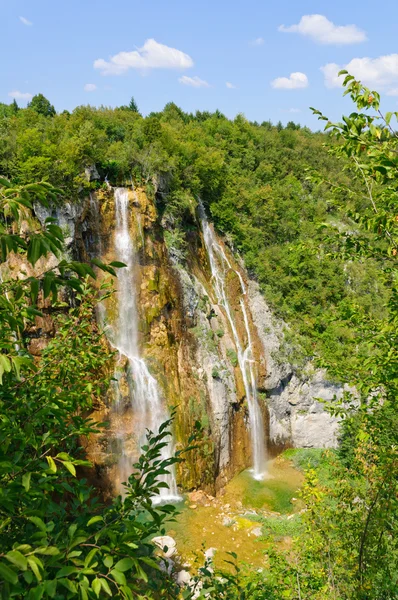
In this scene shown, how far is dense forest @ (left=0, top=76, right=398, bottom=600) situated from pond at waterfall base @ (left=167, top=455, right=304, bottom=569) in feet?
3.44

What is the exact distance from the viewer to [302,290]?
21016mm

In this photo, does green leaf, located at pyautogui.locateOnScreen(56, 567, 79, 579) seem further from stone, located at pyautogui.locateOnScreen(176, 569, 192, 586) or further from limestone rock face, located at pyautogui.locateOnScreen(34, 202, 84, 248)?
limestone rock face, located at pyautogui.locateOnScreen(34, 202, 84, 248)

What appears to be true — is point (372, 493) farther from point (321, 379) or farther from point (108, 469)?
point (321, 379)

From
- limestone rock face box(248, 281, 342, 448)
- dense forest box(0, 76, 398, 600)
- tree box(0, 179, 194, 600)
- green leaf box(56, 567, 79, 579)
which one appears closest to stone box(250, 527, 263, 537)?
dense forest box(0, 76, 398, 600)

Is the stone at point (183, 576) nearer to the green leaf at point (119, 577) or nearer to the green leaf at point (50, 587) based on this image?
the green leaf at point (119, 577)

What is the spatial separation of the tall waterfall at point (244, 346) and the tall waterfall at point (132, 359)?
4.61 meters

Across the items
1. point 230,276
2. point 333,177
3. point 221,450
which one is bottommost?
point 221,450

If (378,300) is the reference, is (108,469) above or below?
below

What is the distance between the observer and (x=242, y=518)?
13023 mm

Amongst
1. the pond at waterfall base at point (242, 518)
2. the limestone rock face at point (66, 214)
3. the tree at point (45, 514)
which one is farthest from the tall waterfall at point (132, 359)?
the tree at point (45, 514)

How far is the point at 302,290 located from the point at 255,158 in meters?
14.1

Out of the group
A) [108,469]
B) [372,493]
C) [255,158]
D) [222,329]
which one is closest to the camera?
[372,493]

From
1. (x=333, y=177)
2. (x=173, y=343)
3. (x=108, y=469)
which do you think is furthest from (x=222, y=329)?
(x=333, y=177)

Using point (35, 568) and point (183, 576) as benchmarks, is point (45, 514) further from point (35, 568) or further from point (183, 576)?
point (183, 576)
